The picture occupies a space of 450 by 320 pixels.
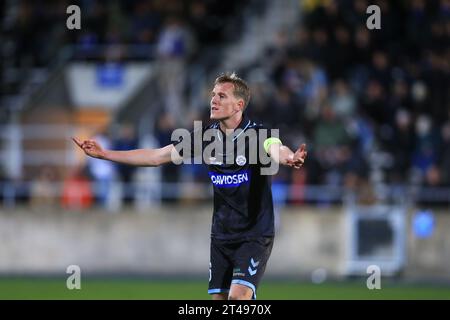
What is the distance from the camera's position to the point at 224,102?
1044cm

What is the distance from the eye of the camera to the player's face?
34.1ft

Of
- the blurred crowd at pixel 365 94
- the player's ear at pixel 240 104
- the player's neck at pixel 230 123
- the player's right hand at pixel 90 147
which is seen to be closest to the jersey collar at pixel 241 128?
the player's neck at pixel 230 123

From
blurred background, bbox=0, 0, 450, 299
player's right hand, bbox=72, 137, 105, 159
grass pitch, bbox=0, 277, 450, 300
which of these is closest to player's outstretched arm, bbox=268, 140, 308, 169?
player's right hand, bbox=72, 137, 105, 159

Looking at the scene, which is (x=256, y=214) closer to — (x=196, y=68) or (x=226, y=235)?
(x=226, y=235)

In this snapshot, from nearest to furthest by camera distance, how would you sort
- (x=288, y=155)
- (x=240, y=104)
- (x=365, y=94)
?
(x=288, y=155), (x=240, y=104), (x=365, y=94)

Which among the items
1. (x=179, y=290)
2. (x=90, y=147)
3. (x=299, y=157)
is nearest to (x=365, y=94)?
(x=179, y=290)

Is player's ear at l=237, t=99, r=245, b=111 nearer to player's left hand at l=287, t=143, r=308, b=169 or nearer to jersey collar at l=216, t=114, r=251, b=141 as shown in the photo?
jersey collar at l=216, t=114, r=251, b=141

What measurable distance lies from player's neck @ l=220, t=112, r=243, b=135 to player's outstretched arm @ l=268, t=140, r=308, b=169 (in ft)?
1.85

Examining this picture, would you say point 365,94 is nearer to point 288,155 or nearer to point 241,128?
point 241,128

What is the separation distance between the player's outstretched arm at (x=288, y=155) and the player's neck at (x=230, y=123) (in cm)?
56

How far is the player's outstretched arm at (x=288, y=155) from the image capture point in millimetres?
9367

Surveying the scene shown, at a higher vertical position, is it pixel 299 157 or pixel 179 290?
pixel 299 157

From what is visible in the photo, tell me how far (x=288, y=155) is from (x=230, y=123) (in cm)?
109
